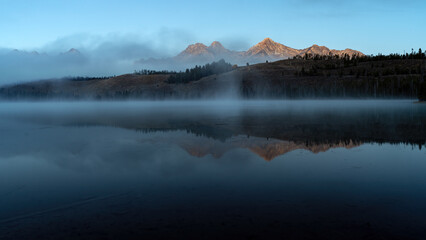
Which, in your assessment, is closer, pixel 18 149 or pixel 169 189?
pixel 169 189

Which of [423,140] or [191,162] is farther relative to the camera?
[423,140]

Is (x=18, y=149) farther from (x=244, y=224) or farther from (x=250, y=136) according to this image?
(x=244, y=224)

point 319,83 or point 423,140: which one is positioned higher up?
point 319,83

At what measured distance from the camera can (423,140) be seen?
76.2 ft

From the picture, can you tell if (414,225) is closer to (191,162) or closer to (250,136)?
(191,162)

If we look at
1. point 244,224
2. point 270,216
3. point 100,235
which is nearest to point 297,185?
point 270,216

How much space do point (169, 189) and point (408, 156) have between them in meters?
13.5

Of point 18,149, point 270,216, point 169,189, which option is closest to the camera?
point 270,216

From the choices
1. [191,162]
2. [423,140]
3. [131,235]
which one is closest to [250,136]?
[191,162]

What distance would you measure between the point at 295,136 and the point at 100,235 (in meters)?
19.6

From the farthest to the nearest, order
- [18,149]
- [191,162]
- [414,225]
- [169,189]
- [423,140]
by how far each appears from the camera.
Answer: [423,140] < [18,149] < [191,162] < [169,189] < [414,225]

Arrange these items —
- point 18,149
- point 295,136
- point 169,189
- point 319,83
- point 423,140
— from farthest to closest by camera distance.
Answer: point 319,83 → point 295,136 → point 423,140 → point 18,149 → point 169,189

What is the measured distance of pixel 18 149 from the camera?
A: 2092 cm

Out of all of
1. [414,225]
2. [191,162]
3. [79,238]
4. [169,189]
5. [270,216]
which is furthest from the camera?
[191,162]
